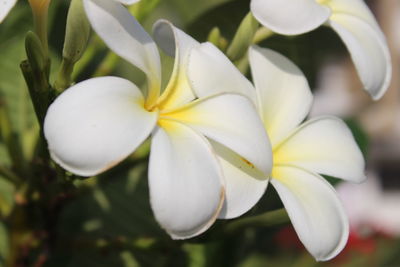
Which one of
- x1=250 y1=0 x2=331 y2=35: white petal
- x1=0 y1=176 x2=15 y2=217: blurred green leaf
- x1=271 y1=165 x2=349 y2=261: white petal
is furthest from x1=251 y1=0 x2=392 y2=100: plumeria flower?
x1=0 y1=176 x2=15 y2=217: blurred green leaf

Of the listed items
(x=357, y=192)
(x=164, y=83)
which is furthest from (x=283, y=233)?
(x=164, y=83)

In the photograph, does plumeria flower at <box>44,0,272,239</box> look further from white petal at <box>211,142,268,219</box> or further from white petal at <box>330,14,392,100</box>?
white petal at <box>330,14,392,100</box>

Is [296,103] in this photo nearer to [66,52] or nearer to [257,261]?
[66,52]

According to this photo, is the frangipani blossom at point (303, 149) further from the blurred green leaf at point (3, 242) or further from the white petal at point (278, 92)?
the blurred green leaf at point (3, 242)

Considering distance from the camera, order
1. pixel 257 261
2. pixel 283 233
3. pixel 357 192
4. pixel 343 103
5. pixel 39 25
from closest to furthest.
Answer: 1. pixel 39 25
2. pixel 257 261
3. pixel 283 233
4. pixel 357 192
5. pixel 343 103

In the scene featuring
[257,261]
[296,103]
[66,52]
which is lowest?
[257,261]

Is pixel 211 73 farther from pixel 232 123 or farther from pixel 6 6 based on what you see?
pixel 6 6

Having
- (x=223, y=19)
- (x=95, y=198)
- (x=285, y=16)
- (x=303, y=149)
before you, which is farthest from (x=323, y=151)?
(x=95, y=198)

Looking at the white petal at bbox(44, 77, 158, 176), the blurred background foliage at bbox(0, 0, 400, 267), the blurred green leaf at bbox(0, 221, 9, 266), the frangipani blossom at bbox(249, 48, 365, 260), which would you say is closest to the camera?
the white petal at bbox(44, 77, 158, 176)
